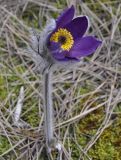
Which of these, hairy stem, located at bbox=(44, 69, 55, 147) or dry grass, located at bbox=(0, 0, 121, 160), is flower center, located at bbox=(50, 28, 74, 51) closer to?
hairy stem, located at bbox=(44, 69, 55, 147)

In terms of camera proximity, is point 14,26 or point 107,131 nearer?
point 107,131

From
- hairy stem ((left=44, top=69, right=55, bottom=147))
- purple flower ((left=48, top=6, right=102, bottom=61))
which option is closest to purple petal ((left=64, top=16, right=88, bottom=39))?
purple flower ((left=48, top=6, right=102, bottom=61))

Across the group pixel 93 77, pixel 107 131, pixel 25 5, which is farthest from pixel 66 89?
pixel 25 5

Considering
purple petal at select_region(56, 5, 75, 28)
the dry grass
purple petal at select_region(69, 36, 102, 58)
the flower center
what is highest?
purple petal at select_region(56, 5, 75, 28)

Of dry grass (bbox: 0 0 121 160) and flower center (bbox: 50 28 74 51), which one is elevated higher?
flower center (bbox: 50 28 74 51)

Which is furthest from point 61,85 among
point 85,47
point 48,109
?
point 85,47

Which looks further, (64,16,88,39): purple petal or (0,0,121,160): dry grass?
(0,0,121,160): dry grass

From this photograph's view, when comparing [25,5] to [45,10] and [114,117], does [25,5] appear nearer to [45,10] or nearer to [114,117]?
[45,10]

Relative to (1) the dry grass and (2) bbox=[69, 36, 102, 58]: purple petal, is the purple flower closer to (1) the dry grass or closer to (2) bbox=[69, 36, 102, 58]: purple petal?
(2) bbox=[69, 36, 102, 58]: purple petal
